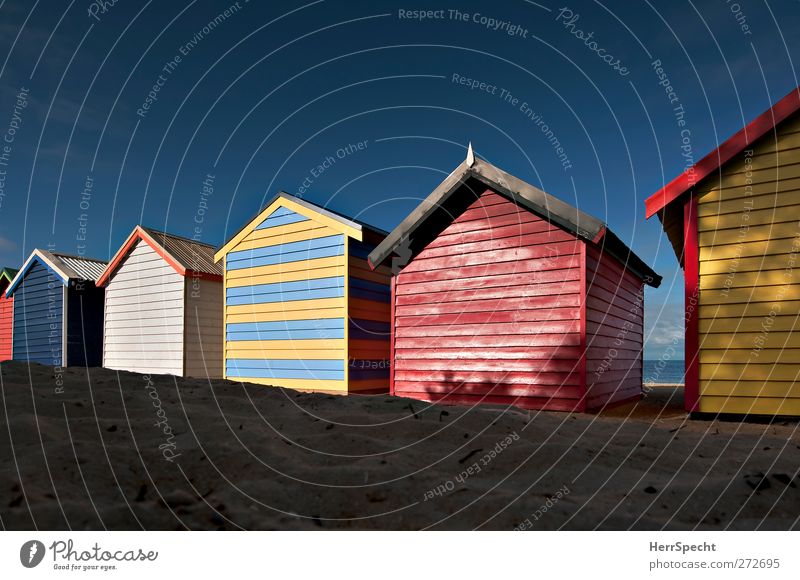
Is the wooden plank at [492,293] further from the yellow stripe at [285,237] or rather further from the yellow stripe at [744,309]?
the yellow stripe at [285,237]

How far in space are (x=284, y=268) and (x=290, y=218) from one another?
4.33 feet

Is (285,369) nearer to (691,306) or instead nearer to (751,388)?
(691,306)

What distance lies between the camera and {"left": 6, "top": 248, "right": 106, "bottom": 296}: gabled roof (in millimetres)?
17531

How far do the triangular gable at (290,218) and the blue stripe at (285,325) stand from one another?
2.07 meters

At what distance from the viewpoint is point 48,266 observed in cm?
1839

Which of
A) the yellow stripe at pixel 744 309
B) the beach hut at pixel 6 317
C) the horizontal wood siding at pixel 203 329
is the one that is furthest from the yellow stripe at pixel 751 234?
the beach hut at pixel 6 317

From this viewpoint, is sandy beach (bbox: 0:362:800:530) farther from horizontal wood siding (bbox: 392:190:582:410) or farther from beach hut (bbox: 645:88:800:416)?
horizontal wood siding (bbox: 392:190:582:410)

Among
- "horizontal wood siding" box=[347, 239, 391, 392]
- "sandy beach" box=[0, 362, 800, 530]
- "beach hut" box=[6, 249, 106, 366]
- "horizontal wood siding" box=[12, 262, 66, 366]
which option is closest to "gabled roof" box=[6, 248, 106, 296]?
"beach hut" box=[6, 249, 106, 366]

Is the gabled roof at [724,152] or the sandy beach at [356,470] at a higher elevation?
the gabled roof at [724,152]

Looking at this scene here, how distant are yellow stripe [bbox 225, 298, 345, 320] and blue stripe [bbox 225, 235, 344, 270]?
1078 millimetres

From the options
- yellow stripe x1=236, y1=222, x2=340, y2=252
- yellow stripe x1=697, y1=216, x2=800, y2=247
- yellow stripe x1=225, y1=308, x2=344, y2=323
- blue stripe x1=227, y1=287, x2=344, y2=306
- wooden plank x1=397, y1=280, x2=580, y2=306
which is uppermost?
yellow stripe x1=236, y1=222, x2=340, y2=252

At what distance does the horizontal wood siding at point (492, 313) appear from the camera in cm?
828

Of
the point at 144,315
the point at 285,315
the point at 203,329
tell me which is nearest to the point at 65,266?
the point at 144,315
